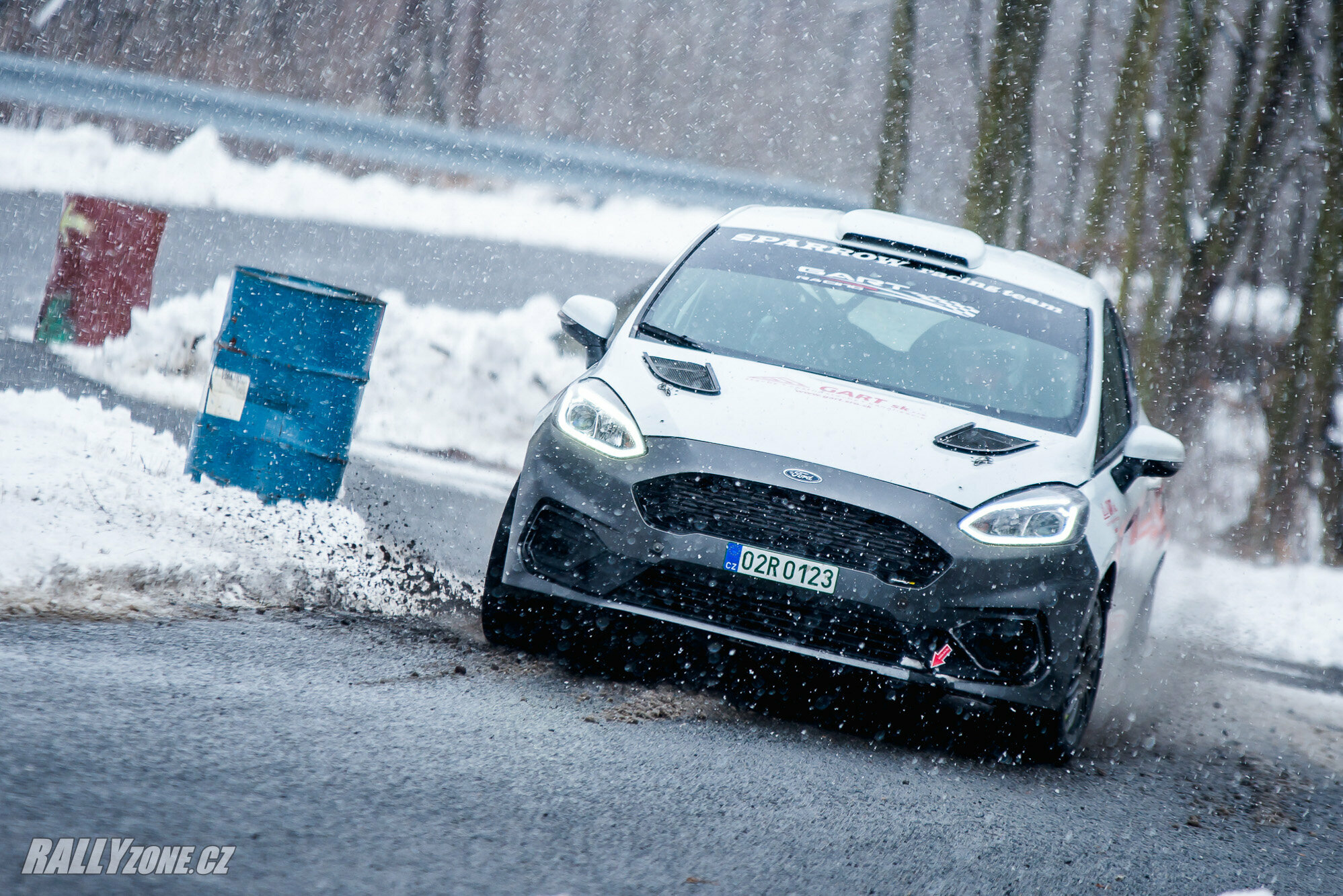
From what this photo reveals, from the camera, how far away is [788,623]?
4859 millimetres

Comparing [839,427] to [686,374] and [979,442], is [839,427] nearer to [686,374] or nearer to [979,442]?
A: [979,442]

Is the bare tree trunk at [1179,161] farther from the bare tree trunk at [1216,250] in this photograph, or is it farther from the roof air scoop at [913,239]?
the roof air scoop at [913,239]

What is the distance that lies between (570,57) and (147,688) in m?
35.4

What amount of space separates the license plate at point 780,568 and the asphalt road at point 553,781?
390 millimetres

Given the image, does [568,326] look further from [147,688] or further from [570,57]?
[570,57]

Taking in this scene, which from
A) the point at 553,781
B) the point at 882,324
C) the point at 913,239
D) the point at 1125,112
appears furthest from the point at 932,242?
the point at 1125,112

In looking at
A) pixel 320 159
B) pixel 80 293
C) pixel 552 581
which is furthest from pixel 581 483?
pixel 320 159

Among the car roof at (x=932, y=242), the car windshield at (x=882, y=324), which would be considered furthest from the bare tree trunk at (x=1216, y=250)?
the car windshield at (x=882, y=324)

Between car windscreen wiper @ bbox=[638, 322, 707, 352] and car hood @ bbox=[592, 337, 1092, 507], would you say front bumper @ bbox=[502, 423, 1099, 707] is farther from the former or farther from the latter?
car windscreen wiper @ bbox=[638, 322, 707, 352]

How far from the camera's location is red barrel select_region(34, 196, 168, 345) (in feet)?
34.2

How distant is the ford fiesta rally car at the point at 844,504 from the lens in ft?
15.8

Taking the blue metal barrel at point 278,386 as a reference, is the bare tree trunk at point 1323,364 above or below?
above

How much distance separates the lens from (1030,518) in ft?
16.2

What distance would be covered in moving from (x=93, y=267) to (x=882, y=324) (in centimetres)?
673
